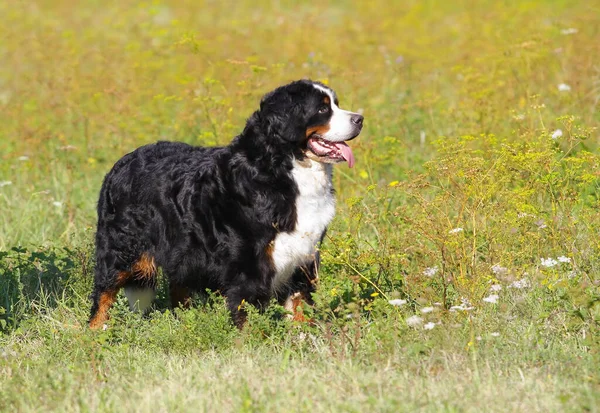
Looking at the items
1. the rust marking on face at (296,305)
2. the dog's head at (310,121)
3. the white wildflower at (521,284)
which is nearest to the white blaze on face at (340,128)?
the dog's head at (310,121)

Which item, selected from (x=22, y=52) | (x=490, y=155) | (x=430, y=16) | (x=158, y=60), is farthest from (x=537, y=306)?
(x=430, y=16)

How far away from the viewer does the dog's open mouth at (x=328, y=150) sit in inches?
214

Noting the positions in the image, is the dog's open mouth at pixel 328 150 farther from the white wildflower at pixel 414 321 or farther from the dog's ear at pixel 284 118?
the white wildflower at pixel 414 321

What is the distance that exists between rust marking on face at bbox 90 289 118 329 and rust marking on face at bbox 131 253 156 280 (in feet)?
0.63

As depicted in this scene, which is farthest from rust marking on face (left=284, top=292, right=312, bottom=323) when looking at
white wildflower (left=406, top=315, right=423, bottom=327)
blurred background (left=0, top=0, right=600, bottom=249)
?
blurred background (left=0, top=0, right=600, bottom=249)

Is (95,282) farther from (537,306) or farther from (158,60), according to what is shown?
(158,60)

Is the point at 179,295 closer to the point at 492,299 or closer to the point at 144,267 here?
the point at 144,267

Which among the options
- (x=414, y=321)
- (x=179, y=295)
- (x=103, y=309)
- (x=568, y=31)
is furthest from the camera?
(x=568, y=31)

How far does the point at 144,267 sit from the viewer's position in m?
5.94

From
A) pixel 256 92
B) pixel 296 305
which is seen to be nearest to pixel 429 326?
pixel 296 305

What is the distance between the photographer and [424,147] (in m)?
8.62

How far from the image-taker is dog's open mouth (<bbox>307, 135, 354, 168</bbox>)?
17.8ft

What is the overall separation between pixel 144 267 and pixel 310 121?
1.44 m

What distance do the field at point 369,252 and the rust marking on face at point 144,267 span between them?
0.89 ft
